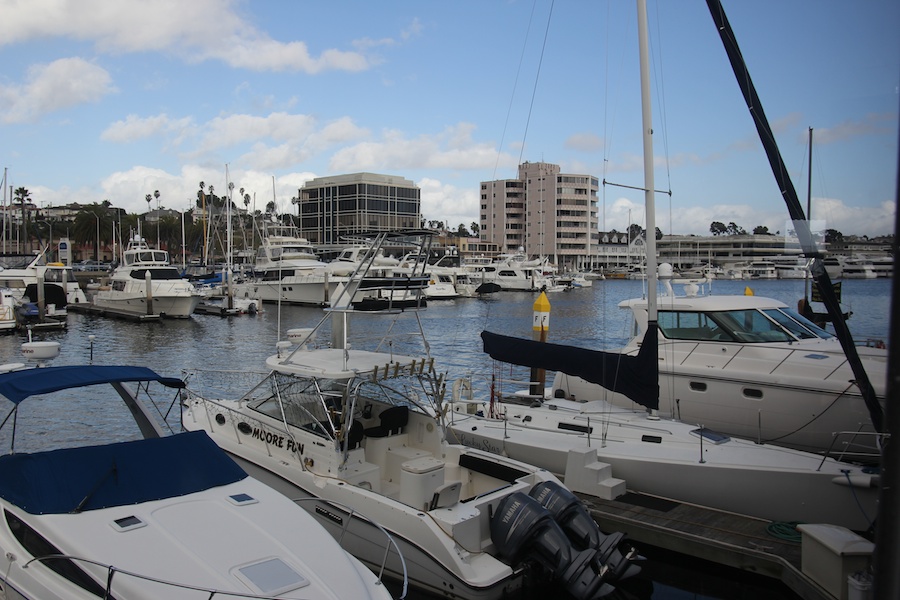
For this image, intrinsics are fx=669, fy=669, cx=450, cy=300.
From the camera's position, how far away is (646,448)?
36.1ft

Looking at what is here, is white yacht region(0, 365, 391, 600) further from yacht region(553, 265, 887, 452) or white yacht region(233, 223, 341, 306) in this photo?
white yacht region(233, 223, 341, 306)

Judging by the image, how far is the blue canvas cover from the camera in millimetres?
6336

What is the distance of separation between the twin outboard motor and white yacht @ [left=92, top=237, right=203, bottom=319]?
137 feet

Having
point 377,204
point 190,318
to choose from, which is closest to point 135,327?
point 190,318

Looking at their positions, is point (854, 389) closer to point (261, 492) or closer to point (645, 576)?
point (645, 576)

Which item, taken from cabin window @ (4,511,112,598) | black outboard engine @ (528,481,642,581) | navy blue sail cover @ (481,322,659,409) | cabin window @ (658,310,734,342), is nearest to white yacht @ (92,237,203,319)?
navy blue sail cover @ (481,322,659,409)

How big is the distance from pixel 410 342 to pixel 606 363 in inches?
943

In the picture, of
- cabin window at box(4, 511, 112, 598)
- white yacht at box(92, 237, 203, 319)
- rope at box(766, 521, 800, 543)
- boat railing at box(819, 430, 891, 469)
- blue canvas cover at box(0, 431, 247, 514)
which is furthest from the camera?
white yacht at box(92, 237, 203, 319)

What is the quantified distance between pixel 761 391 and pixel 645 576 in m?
4.84

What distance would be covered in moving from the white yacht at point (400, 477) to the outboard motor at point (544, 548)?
1 cm

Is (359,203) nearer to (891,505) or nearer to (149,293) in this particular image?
(149,293)

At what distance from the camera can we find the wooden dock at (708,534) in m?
8.34

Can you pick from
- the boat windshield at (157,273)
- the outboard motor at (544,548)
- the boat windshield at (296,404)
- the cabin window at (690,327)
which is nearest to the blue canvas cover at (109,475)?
the boat windshield at (296,404)

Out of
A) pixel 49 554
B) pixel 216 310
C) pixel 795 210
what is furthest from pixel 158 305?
pixel 795 210
